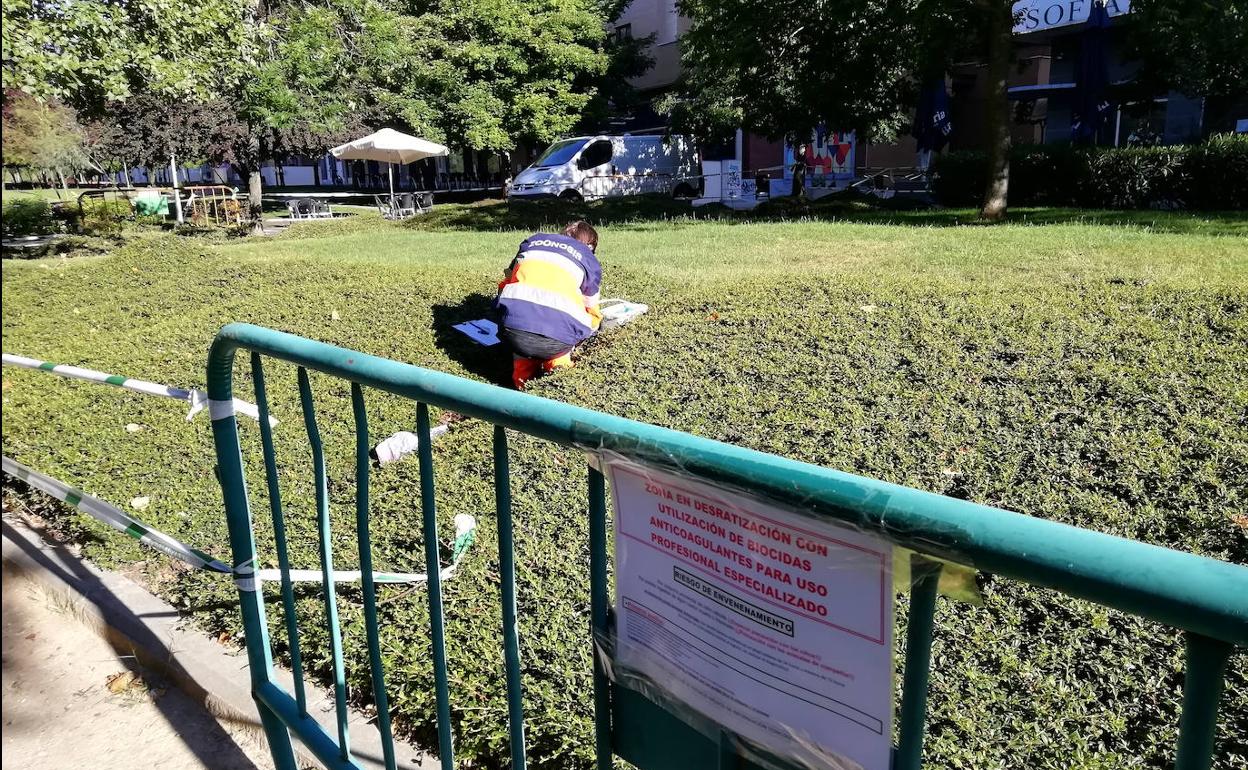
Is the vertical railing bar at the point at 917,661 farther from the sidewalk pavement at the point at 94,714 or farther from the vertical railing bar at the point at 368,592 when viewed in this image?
the sidewalk pavement at the point at 94,714

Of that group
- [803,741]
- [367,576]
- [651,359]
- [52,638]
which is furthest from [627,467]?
[651,359]

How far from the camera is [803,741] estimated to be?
1206 millimetres

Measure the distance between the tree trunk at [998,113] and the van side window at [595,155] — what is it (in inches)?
535

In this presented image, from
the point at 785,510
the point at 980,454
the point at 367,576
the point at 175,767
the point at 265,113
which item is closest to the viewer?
the point at 785,510

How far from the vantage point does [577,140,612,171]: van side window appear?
24.8 meters

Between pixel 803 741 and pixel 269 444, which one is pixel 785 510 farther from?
pixel 269 444

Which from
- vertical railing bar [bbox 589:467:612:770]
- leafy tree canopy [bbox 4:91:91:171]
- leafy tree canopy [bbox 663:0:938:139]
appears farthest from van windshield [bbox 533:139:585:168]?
vertical railing bar [bbox 589:467:612:770]

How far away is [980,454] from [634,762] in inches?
127

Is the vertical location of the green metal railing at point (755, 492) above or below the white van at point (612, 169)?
below

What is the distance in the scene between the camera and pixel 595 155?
82.6ft

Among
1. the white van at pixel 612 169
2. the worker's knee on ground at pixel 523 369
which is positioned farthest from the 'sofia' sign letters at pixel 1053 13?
the worker's knee on ground at pixel 523 369

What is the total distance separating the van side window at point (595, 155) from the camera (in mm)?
24828

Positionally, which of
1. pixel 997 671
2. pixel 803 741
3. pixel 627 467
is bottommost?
pixel 997 671

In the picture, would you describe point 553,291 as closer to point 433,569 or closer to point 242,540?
point 242,540
